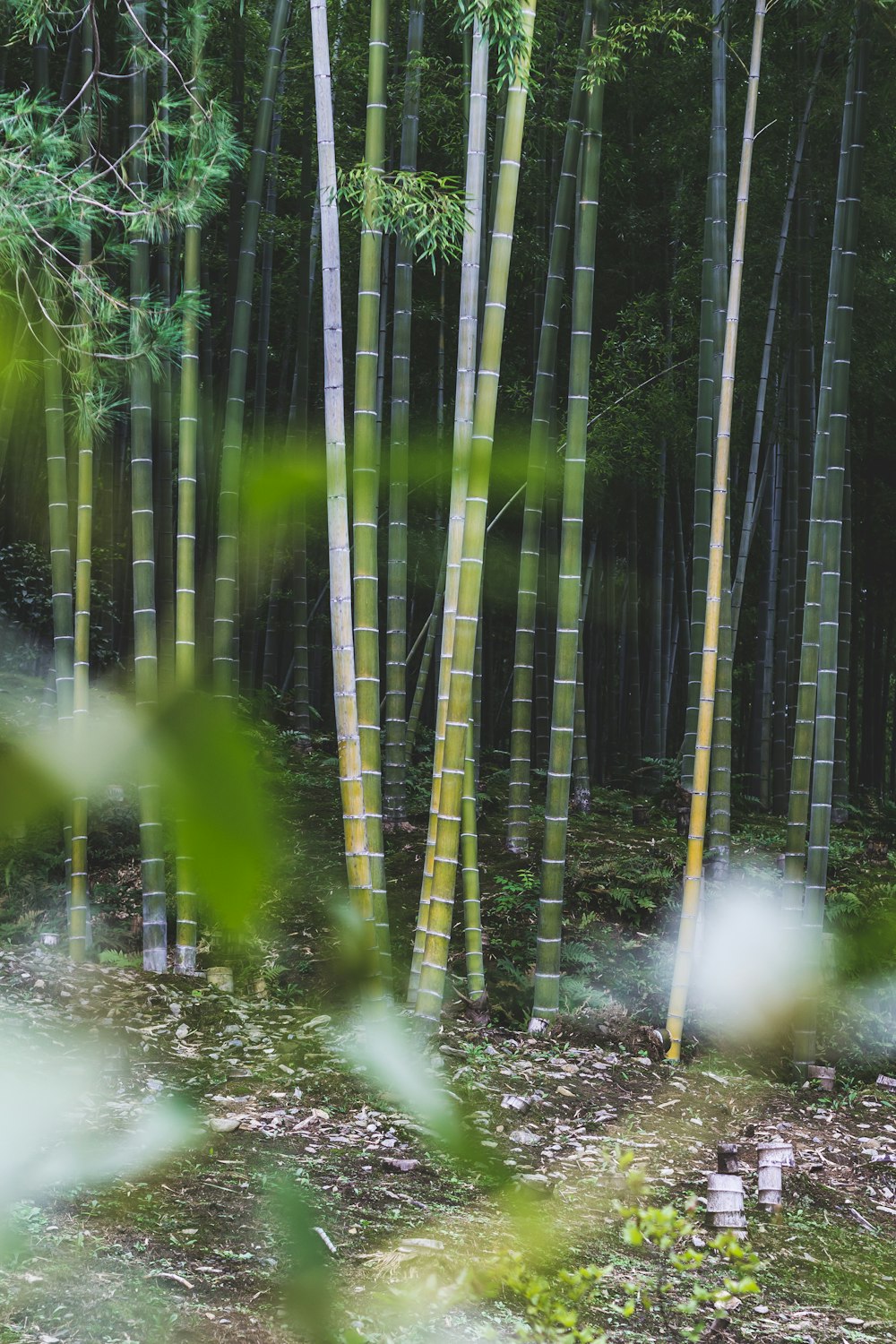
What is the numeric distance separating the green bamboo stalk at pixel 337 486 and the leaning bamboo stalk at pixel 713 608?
1.41 meters

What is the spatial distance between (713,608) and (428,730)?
517 centimetres

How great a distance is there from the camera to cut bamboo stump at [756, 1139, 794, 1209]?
322cm

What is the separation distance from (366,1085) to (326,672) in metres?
8.12

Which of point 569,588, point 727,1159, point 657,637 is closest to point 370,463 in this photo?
point 569,588

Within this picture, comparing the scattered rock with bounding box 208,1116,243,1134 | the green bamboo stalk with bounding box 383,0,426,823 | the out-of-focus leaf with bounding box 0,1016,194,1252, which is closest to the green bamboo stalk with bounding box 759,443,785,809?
the green bamboo stalk with bounding box 383,0,426,823

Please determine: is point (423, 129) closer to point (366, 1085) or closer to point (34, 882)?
point (34, 882)

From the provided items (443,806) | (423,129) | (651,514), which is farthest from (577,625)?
(651,514)

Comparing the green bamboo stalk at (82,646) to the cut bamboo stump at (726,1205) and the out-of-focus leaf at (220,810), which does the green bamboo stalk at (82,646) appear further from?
the out-of-focus leaf at (220,810)

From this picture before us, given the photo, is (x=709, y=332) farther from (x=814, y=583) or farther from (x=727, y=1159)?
(x=727, y=1159)

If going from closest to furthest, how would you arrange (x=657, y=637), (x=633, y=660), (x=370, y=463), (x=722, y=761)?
(x=370, y=463), (x=722, y=761), (x=633, y=660), (x=657, y=637)

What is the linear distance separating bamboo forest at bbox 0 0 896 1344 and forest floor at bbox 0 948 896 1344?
17 millimetres

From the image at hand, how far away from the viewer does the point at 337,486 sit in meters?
3.01

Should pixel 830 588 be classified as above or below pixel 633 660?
above

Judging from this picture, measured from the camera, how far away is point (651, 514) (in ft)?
33.4
